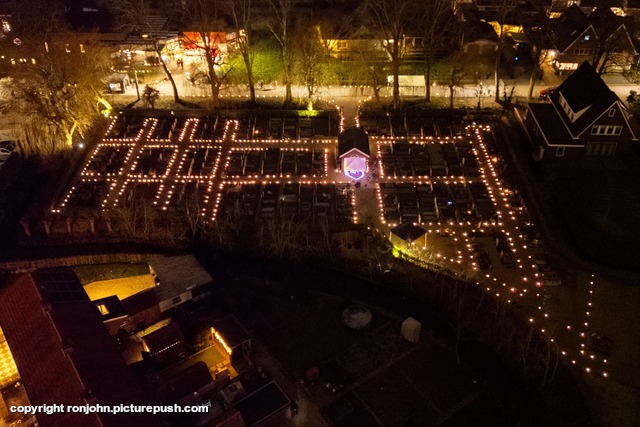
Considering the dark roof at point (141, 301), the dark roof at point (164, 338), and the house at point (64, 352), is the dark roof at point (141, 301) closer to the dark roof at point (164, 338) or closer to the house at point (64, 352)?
the dark roof at point (164, 338)

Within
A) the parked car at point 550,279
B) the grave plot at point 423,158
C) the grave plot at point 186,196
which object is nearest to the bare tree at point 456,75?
the grave plot at point 423,158

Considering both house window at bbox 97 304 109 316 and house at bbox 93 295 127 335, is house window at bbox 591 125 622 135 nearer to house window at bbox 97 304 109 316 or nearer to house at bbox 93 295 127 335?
house at bbox 93 295 127 335

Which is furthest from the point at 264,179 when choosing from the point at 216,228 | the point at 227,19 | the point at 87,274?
the point at 227,19

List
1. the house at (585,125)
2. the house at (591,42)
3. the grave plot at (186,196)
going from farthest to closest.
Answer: the house at (591,42) → the house at (585,125) → the grave plot at (186,196)

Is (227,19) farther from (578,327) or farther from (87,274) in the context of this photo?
(578,327)

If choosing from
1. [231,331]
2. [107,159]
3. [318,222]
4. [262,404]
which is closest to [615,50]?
[318,222]

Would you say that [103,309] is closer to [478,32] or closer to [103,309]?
[103,309]
